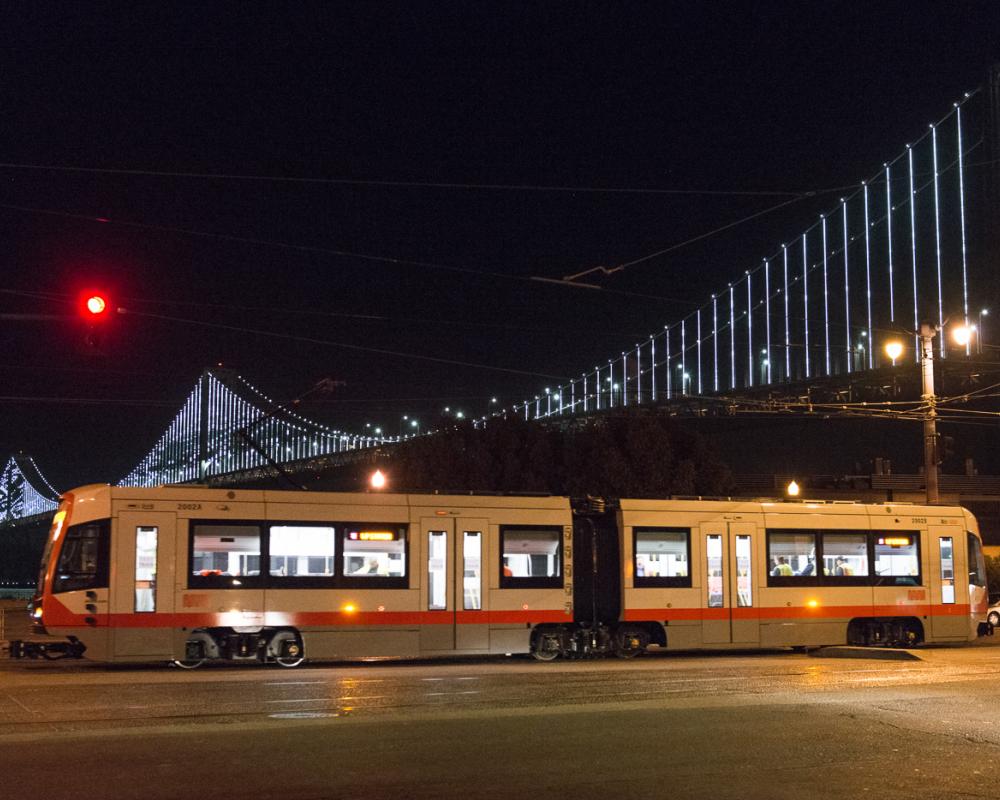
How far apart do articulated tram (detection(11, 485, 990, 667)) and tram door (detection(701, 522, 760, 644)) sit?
3cm

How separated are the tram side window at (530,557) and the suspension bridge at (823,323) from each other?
3063 cm

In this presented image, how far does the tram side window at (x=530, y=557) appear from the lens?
23.1 metres

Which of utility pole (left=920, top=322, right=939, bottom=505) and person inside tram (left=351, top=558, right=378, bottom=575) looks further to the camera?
utility pole (left=920, top=322, right=939, bottom=505)

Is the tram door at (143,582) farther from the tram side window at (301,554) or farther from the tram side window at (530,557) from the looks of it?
the tram side window at (530,557)

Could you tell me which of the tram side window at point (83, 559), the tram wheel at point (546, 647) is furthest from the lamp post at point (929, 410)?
the tram side window at point (83, 559)

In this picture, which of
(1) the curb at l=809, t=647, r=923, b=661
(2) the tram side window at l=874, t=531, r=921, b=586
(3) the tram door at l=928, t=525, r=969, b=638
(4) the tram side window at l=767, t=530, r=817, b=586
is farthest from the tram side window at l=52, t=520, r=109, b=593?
(3) the tram door at l=928, t=525, r=969, b=638

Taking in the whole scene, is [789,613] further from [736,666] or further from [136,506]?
[136,506]

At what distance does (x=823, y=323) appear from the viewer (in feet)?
271

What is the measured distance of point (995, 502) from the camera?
6003cm

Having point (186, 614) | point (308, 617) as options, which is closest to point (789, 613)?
point (308, 617)

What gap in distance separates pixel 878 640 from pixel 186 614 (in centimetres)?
1498

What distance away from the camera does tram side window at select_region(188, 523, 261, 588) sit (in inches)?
824

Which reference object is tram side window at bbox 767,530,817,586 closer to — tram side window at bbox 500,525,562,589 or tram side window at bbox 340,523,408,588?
tram side window at bbox 500,525,562,589

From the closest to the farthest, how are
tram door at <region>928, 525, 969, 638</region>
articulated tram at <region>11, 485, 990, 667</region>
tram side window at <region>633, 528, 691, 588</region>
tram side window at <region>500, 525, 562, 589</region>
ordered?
1. articulated tram at <region>11, 485, 990, 667</region>
2. tram side window at <region>500, 525, 562, 589</region>
3. tram side window at <region>633, 528, 691, 588</region>
4. tram door at <region>928, 525, 969, 638</region>
